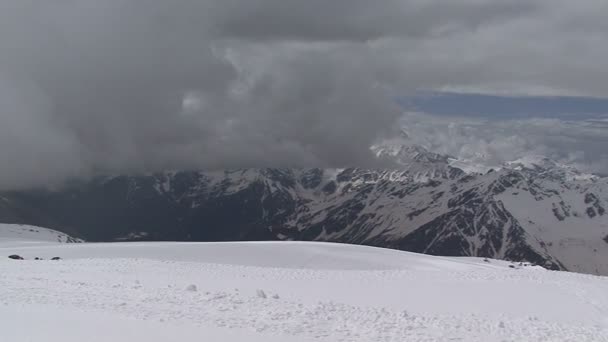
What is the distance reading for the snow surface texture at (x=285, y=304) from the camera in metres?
18.6

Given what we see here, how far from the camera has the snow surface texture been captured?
18625 millimetres

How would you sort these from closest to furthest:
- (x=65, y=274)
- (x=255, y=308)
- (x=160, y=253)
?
(x=255, y=308)
(x=65, y=274)
(x=160, y=253)

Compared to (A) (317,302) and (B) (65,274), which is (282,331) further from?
(B) (65,274)

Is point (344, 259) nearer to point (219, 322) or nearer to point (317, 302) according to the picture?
point (317, 302)

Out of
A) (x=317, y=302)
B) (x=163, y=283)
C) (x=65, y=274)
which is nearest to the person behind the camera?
(x=317, y=302)

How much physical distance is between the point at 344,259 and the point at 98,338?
42.2 m

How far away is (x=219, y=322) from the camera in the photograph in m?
19.7

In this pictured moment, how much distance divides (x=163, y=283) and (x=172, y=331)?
37.1 ft

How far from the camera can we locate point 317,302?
83.5 feet

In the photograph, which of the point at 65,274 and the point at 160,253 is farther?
the point at 160,253

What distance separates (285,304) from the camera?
2405 cm

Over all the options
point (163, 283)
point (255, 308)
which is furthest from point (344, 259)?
point (255, 308)

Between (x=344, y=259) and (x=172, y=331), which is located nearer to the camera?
(x=172, y=331)

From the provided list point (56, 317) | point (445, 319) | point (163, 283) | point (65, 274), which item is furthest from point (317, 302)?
point (65, 274)
